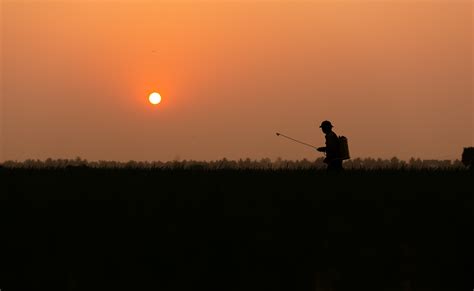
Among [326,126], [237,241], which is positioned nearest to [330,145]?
[326,126]

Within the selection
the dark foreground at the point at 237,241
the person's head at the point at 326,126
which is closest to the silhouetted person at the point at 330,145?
the person's head at the point at 326,126

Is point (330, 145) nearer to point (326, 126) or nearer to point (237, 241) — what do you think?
point (326, 126)

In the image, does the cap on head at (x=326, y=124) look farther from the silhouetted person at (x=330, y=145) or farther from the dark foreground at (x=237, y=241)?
the dark foreground at (x=237, y=241)

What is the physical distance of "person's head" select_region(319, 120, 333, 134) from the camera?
755 inches

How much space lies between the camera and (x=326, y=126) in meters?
19.2

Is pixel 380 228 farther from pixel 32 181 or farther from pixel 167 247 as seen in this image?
pixel 32 181

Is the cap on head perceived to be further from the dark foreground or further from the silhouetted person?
the dark foreground

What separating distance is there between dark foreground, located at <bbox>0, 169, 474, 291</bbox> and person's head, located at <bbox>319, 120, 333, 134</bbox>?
16.8ft

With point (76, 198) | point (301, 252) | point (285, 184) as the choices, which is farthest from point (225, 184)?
point (301, 252)

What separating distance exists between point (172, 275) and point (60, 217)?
255cm

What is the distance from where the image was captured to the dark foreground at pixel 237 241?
1016 centimetres

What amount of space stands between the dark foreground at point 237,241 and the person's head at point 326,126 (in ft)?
16.8

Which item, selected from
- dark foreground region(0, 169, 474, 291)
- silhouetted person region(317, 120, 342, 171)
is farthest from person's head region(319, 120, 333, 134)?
dark foreground region(0, 169, 474, 291)

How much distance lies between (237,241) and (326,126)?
8.72 metres
